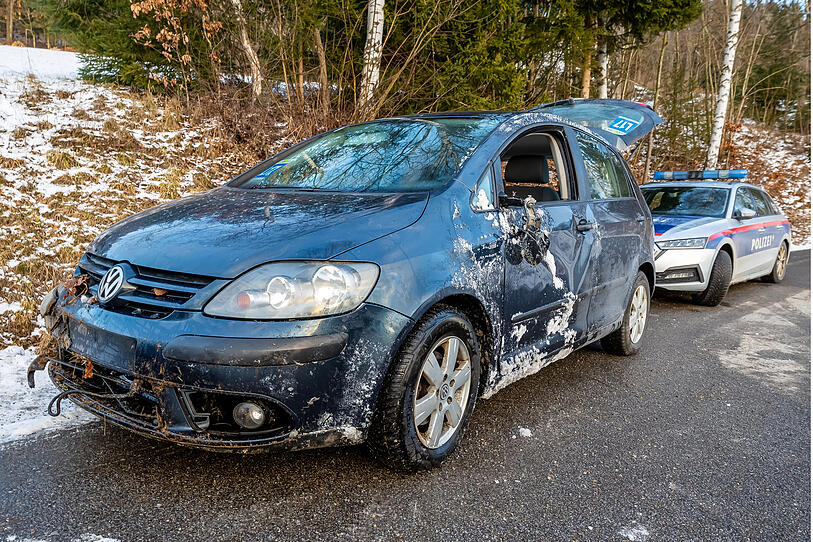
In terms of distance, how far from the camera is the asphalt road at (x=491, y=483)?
6.96 ft

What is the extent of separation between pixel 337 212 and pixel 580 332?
1.92 metres

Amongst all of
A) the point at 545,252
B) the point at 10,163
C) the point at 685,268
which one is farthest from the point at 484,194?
the point at 10,163

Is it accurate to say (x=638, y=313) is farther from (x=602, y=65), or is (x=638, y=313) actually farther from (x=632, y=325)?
(x=602, y=65)

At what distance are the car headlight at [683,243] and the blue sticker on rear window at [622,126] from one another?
4.45 feet

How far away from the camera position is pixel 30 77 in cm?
1043

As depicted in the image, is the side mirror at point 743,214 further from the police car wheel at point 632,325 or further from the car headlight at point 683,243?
the police car wheel at point 632,325

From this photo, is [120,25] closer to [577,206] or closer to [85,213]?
[85,213]

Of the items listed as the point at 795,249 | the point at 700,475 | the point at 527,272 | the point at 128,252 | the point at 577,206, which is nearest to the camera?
the point at 128,252

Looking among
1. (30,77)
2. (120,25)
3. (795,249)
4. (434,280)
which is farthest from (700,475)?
(795,249)

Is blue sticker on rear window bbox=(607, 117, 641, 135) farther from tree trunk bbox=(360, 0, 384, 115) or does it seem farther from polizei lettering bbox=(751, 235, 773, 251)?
tree trunk bbox=(360, 0, 384, 115)

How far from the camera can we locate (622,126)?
6.43m

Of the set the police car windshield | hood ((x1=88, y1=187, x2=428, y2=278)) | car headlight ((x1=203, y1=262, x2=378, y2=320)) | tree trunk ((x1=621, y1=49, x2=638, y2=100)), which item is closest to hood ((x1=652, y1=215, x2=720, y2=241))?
the police car windshield

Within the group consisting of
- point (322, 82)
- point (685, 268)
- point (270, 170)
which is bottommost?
point (685, 268)

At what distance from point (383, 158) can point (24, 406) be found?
2304mm
